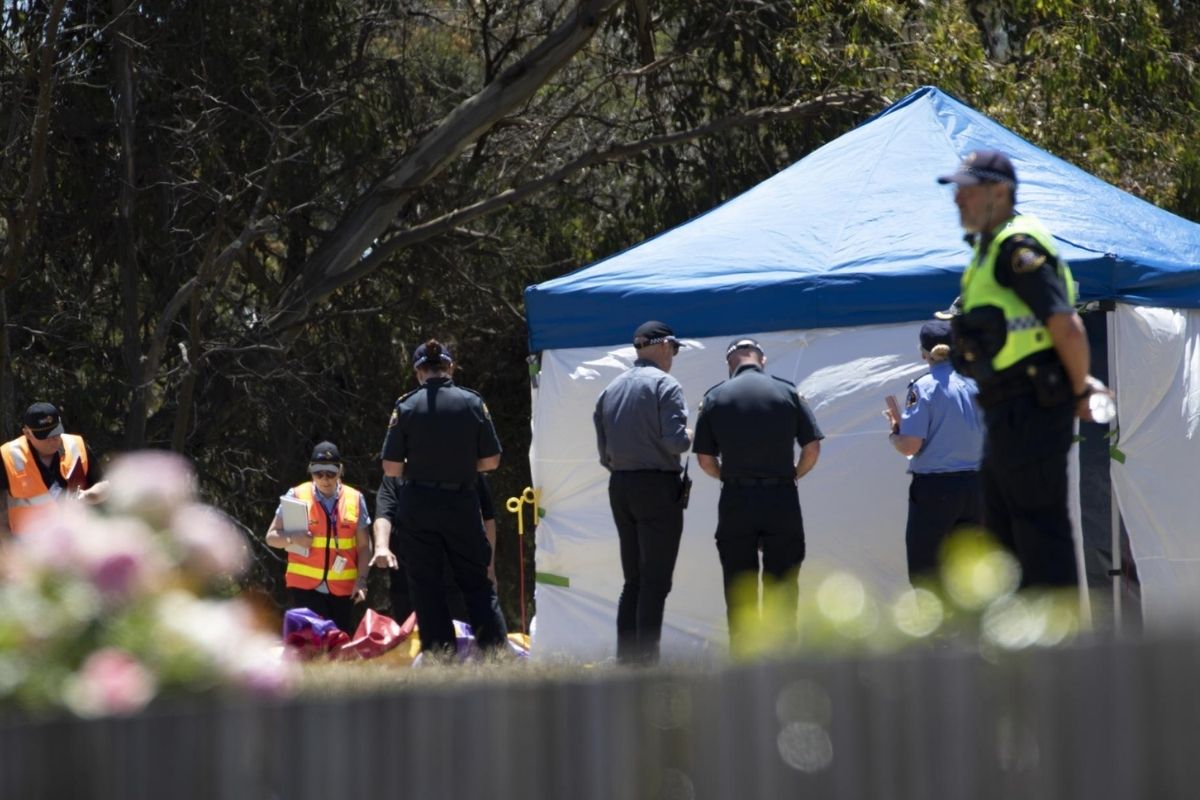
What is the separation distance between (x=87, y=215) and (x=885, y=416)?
852 cm

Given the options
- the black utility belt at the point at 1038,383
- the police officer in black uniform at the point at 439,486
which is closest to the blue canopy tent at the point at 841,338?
the police officer in black uniform at the point at 439,486

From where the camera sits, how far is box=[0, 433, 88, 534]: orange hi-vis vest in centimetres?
830

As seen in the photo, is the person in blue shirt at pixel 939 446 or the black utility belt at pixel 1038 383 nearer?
the black utility belt at pixel 1038 383

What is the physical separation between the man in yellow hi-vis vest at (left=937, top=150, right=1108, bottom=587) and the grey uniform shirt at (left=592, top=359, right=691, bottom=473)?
243cm

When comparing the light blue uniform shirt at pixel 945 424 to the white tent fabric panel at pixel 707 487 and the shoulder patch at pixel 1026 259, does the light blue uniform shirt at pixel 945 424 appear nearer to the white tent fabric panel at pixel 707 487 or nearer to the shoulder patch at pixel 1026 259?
the white tent fabric panel at pixel 707 487

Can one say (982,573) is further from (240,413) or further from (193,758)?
(240,413)

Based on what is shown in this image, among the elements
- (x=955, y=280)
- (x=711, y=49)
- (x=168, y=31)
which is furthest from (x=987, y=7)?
(x=955, y=280)

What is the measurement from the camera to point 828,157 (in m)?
9.63

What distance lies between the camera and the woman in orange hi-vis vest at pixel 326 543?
924cm

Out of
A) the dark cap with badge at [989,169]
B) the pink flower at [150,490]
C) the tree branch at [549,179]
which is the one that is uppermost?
the tree branch at [549,179]

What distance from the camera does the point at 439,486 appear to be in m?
7.73

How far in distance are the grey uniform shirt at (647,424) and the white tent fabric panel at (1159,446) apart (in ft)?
7.07

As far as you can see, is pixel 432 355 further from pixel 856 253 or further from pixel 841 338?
pixel 856 253

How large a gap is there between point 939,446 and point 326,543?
374 centimetres
